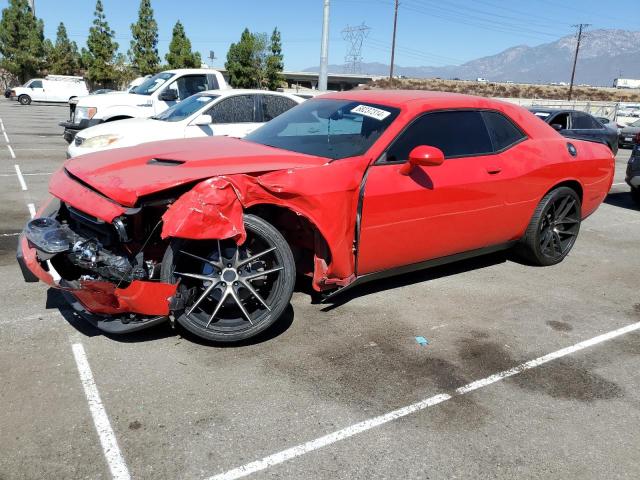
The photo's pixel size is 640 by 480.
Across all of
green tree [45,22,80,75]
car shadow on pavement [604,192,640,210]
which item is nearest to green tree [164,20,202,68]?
green tree [45,22,80,75]

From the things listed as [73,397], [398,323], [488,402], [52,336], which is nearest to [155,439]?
[73,397]

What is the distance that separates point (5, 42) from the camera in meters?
51.4

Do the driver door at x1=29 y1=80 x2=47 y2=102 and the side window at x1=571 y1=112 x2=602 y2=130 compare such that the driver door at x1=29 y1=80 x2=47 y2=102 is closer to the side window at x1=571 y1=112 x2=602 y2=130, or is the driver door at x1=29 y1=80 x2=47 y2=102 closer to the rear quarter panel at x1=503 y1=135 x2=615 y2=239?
the side window at x1=571 y1=112 x2=602 y2=130

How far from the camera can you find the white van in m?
36.6

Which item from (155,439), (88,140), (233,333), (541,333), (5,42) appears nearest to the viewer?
(155,439)

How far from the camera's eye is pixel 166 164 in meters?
3.64

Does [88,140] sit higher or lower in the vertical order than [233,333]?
higher

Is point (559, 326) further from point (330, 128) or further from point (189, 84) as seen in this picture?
point (189, 84)

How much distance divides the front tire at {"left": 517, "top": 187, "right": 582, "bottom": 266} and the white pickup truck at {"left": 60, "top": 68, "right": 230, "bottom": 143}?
26.8 feet

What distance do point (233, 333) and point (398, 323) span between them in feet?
4.36

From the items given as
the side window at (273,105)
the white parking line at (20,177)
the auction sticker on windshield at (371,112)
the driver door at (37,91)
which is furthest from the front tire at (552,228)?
the driver door at (37,91)

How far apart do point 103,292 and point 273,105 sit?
6.19 metres

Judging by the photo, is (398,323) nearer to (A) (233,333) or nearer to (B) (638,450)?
(A) (233,333)

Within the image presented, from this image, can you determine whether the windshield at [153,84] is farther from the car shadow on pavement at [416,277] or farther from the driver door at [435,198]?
the driver door at [435,198]
